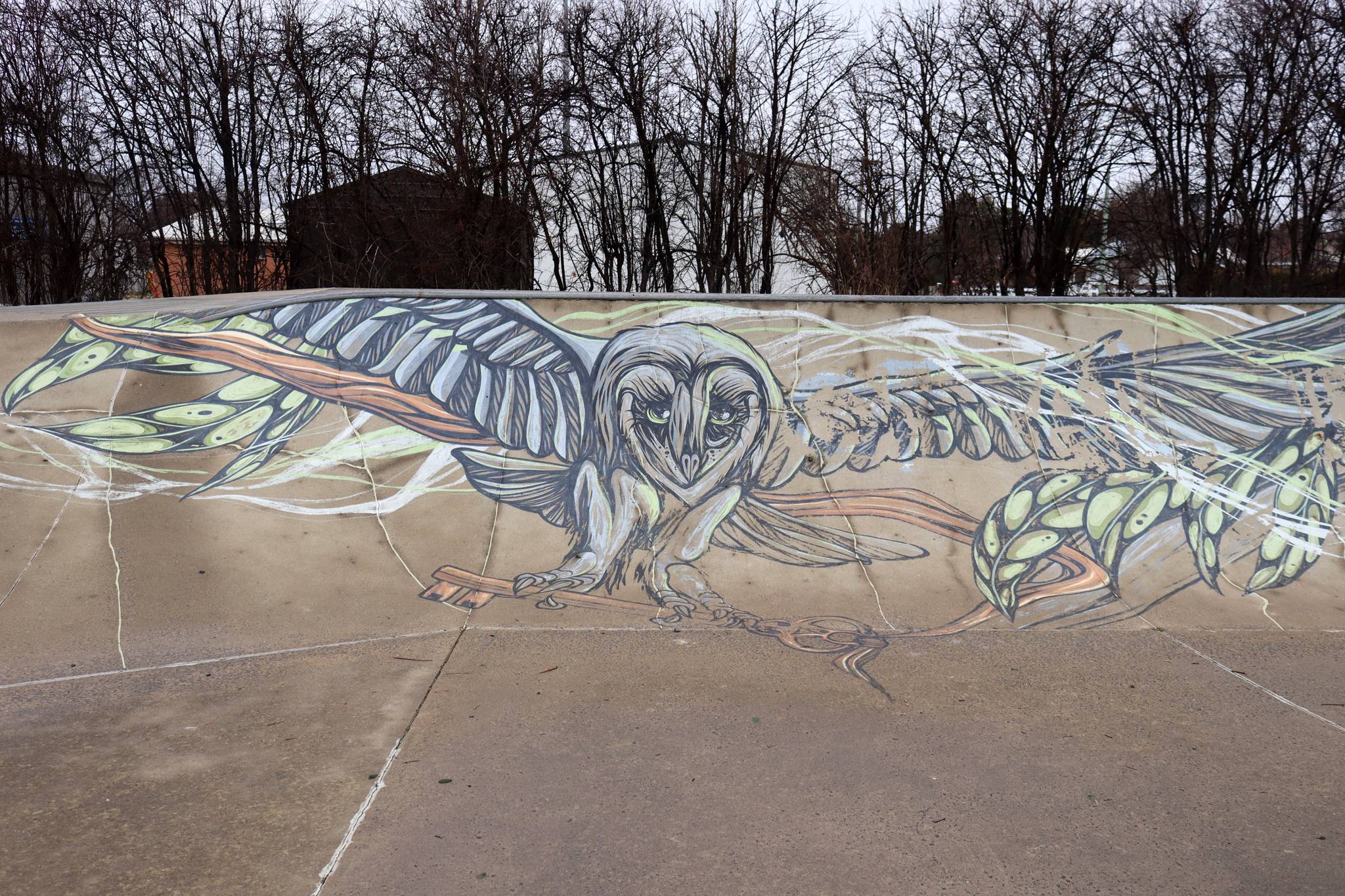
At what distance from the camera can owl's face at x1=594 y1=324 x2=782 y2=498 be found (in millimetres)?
6387

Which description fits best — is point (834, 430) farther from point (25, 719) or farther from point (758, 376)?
point (25, 719)

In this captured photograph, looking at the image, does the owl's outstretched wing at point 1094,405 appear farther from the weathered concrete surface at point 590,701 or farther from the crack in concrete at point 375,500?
the crack in concrete at point 375,500

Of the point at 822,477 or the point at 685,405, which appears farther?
the point at 685,405

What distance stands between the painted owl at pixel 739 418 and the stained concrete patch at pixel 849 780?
56.8 inches

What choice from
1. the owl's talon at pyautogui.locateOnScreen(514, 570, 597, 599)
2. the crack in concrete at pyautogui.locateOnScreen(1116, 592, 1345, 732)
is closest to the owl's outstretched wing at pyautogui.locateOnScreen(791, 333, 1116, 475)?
the crack in concrete at pyautogui.locateOnScreen(1116, 592, 1345, 732)

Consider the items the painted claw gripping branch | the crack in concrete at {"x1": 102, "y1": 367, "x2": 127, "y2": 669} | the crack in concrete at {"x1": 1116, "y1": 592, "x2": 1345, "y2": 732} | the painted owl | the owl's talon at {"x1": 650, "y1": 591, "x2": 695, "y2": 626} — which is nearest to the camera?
the crack in concrete at {"x1": 1116, "y1": 592, "x2": 1345, "y2": 732}

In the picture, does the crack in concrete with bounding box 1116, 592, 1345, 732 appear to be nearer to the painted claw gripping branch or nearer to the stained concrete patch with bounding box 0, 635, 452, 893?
the painted claw gripping branch

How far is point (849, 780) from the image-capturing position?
337 cm

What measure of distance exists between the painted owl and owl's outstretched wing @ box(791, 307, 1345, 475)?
1 cm

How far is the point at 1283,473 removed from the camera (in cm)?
654

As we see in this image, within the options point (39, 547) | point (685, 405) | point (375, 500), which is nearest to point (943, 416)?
point (685, 405)

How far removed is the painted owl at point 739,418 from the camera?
6066 mm

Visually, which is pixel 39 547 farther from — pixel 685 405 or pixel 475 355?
pixel 685 405

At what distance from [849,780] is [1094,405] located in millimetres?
4419
